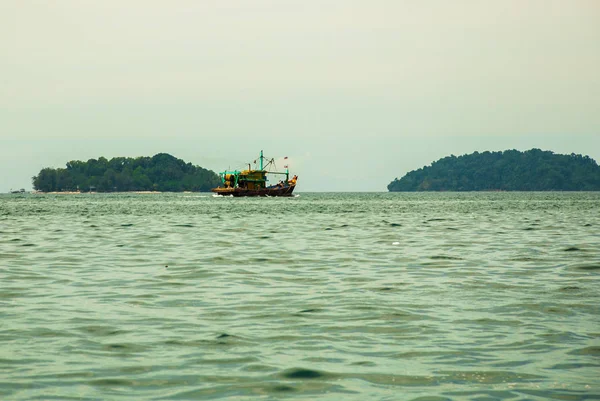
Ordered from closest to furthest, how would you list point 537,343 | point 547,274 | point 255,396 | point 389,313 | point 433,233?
point 255,396 → point 537,343 → point 389,313 → point 547,274 → point 433,233

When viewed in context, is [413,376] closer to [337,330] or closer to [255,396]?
[255,396]

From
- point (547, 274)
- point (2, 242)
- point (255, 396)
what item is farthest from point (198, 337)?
point (2, 242)

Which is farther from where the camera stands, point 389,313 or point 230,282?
point 230,282

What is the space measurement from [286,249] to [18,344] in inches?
724

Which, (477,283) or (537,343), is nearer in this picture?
(537,343)

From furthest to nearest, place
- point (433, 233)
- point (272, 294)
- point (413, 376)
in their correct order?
point (433, 233)
point (272, 294)
point (413, 376)

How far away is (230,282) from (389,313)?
5.92 m

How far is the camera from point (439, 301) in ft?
50.9

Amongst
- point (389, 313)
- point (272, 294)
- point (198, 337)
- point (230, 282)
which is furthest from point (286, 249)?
point (198, 337)

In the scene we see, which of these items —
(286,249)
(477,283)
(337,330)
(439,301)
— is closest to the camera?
(337,330)

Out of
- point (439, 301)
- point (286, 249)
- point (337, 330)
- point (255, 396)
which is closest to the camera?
point (255, 396)

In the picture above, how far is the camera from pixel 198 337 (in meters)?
11.9

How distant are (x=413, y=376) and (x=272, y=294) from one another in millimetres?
7401

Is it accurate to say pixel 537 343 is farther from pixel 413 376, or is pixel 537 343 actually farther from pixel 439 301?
pixel 439 301
